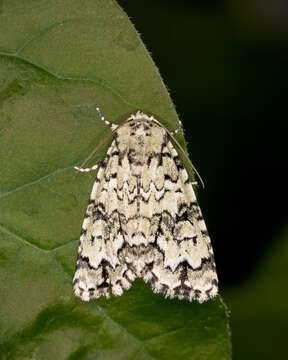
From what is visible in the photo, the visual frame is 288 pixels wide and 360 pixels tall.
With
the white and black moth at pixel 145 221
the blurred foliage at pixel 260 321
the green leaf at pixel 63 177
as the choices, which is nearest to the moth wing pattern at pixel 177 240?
the white and black moth at pixel 145 221

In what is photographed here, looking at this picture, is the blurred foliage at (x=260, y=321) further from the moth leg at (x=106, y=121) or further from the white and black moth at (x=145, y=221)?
the moth leg at (x=106, y=121)

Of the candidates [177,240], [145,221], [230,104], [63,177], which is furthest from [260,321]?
[63,177]

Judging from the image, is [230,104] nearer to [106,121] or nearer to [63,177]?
[106,121]

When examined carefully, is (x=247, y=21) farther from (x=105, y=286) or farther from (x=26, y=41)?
(x=105, y=286)

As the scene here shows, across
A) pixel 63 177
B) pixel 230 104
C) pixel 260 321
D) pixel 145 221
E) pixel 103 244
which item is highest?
pixel 230 104

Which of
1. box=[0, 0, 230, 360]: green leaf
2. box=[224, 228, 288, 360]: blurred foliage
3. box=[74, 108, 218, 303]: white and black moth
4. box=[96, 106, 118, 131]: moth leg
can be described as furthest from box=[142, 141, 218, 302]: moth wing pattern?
box=[224, 228, 288, 360]: blurred foliage
